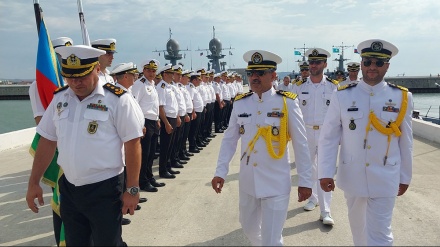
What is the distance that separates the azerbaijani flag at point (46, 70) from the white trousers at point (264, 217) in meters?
2.37

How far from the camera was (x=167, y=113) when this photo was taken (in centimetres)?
684

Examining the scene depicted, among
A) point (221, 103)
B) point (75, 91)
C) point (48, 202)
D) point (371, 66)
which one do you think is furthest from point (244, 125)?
point (221, 103)

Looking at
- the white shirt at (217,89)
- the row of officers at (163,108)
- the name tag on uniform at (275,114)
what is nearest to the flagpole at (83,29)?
the row of officers at (163,108)

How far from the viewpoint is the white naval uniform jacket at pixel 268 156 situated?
2822 mm

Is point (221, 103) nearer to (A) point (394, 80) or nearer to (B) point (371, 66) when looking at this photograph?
(B) point (371, 66)

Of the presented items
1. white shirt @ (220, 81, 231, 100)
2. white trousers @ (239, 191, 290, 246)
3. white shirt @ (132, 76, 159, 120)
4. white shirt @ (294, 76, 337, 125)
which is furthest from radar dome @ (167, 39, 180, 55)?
white trousers @ (239, 191, 290, 246)

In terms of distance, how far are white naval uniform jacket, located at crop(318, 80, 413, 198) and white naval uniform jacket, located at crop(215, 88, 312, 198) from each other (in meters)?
0.25

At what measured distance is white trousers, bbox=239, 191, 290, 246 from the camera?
269 centimetres

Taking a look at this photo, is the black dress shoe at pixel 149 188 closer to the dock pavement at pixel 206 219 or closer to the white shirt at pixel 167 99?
the dock pavement at pixel 206 219

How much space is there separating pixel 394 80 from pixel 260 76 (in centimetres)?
6750

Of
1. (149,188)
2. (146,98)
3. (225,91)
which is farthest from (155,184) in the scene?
(225,91)

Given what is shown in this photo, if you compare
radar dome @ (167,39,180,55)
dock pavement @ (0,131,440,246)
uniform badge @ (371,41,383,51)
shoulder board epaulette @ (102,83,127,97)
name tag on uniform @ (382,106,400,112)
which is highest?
radar dome @ (167,39,180,55)

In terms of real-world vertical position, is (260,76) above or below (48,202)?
above

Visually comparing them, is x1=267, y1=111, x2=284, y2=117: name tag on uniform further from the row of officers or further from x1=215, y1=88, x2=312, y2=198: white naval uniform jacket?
the row of officers
